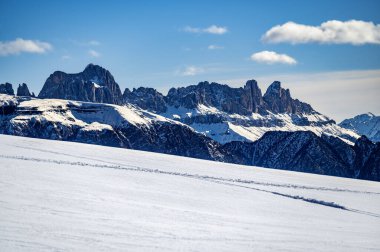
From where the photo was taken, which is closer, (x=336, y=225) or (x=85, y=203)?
(x=85, y=203)

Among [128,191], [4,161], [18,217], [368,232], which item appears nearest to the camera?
[18,217]

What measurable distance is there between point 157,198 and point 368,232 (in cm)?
1341

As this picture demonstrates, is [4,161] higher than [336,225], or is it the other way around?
[4,161]

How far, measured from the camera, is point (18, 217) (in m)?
21.3

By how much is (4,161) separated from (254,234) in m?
23.9

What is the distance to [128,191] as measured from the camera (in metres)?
32.0

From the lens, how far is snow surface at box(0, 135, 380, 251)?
66.1 ft

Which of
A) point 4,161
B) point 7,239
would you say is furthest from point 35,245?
point 4,161

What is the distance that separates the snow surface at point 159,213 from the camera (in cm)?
2016

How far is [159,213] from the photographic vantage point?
2605cm

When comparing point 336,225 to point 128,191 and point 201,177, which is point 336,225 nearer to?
point 128,191

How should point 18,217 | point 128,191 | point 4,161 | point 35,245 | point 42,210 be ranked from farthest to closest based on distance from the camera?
point 4,161 → point 128,191 → point 42,210 → point 18,217 → point 35,245

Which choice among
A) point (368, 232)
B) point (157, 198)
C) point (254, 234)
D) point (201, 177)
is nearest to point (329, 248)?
point (254, 234)

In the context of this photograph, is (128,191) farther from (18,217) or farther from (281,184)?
(281,184)
